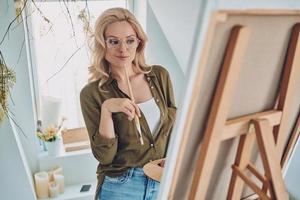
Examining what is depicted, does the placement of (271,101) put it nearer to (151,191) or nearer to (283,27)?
(283,27)

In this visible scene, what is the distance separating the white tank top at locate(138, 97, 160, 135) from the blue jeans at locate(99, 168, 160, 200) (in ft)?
0.63

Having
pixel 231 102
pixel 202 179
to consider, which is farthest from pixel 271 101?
pixel 202 179

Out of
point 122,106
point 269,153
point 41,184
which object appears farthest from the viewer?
point 41,184

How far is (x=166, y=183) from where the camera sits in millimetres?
811

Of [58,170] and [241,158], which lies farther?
[58,170]

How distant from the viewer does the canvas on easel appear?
72 cm

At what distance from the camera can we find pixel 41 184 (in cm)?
193

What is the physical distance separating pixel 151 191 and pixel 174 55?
2.79ft

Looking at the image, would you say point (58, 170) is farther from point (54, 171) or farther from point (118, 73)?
point (118, 73)

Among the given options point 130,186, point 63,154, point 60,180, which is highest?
point 130,186

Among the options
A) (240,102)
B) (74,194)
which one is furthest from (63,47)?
(240,102)

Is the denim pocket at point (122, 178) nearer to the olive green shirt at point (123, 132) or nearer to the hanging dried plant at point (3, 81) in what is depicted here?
the olive green shirt at point (123, 132)

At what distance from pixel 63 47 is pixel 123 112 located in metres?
0.83

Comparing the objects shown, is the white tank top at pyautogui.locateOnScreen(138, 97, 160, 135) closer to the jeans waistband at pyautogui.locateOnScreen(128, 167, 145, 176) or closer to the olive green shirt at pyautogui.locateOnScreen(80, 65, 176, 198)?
the olive green shirt at pyautogui.locateOnScreen(80, 65, 176, 198)
